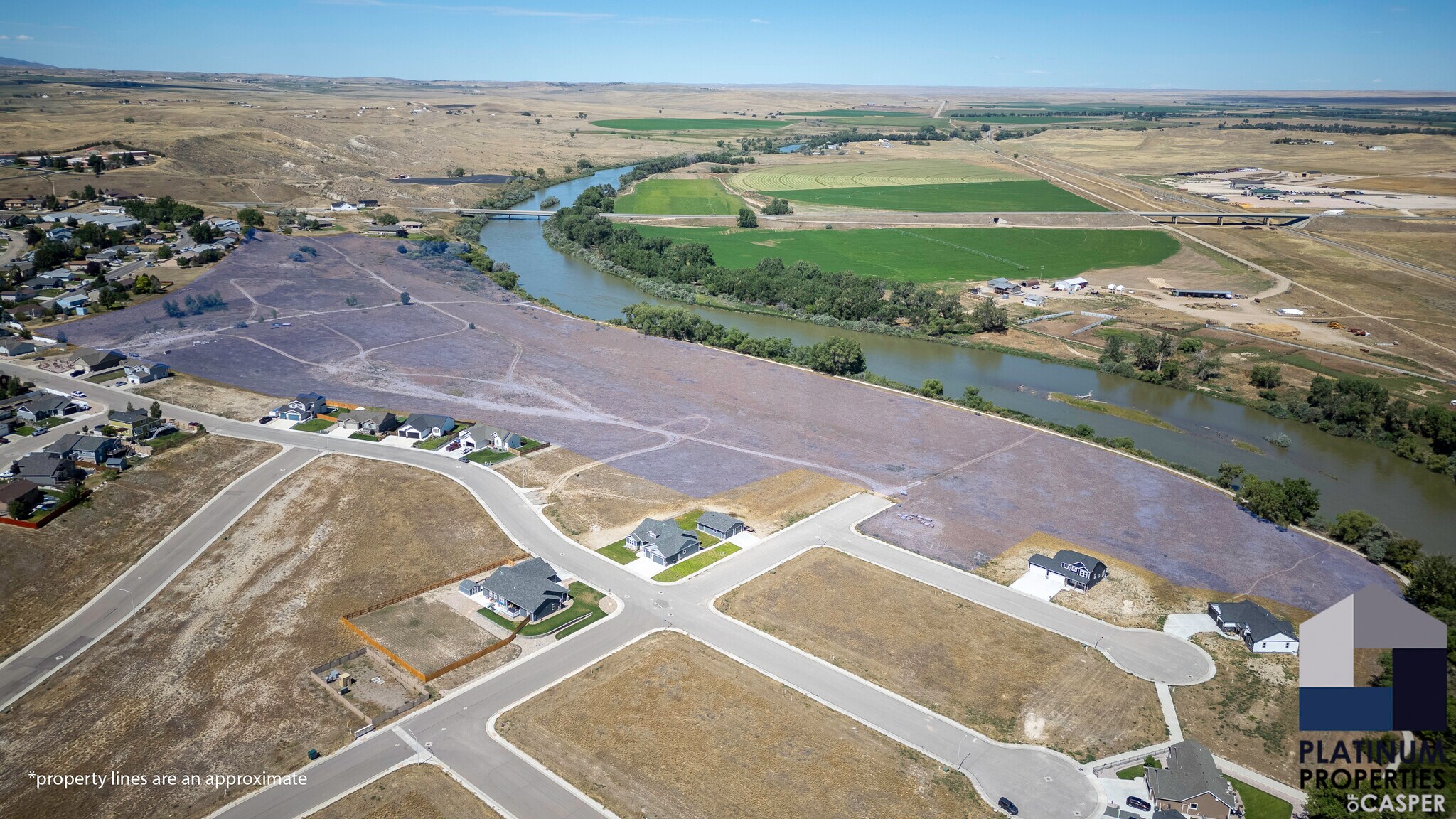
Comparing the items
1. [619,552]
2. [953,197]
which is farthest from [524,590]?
[953,197]

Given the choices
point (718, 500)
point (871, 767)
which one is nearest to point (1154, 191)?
point (718, 500)

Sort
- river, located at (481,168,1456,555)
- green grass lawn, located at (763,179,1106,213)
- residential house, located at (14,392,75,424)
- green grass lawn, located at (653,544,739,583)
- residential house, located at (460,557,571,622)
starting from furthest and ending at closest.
A: green grass lawn, located at (763,179,1106,213) → residential house, located at (14,392,75,424) → river, located at (481,168,1456,555) → green grass lawn, located at (653,544,739,583) → residential house, located at (460,557,571,622)

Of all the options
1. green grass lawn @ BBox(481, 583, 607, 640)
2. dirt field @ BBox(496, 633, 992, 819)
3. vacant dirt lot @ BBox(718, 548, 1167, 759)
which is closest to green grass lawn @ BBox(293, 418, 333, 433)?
green grass lawn @ BBox(481, 583, 607, 640)

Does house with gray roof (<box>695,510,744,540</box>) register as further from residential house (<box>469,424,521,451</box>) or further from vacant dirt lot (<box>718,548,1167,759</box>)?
residential house (<box>469,424,521,451</box>)

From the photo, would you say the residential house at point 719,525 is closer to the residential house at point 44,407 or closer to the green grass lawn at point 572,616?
the green grass lawn at point 572,616

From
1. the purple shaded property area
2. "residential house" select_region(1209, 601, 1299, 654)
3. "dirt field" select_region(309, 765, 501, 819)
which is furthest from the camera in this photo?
the purple shaded property area

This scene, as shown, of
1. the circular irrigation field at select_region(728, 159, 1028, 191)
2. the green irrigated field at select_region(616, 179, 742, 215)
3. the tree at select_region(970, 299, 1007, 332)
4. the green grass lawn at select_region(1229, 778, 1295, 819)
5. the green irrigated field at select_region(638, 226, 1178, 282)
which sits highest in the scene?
the circular irrigation field at select_region(728, 159, 1028, 191)

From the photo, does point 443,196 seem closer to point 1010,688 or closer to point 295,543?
point 295,543

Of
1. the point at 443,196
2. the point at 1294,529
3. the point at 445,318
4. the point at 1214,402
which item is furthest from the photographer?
the point at 443,196
